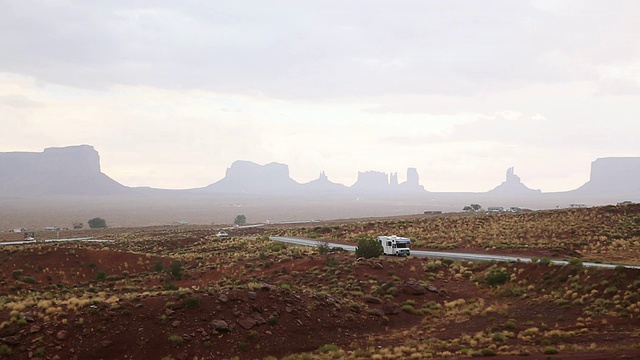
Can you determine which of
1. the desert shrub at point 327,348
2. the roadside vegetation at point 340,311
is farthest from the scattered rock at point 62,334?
the desert shrub at point 327,348

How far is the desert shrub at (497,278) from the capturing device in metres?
34.1

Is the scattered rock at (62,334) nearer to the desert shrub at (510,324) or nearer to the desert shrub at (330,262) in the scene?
the desert shrub at (510,324)

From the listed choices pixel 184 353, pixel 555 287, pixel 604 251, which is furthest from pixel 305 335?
pixel 604 251

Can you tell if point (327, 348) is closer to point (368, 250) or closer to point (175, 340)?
point (175, 340)

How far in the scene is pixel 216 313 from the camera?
81.0 feet

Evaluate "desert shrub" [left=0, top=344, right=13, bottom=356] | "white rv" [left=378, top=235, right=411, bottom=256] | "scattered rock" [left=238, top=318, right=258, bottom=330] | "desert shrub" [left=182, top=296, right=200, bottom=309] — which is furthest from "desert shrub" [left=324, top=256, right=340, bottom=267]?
"desert shrub" [left=0, top=344, right=13, bottom=356]

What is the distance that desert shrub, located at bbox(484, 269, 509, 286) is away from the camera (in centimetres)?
3409

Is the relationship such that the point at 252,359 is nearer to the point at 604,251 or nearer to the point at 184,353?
the point at 184,353

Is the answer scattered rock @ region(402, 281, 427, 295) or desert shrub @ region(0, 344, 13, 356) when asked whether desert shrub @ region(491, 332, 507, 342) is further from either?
desert shrub @ region(0, 344, 13, 356)

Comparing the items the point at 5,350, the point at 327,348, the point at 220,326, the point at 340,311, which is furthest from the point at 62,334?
the point at 340,311

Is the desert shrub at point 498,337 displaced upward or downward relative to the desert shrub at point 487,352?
downward

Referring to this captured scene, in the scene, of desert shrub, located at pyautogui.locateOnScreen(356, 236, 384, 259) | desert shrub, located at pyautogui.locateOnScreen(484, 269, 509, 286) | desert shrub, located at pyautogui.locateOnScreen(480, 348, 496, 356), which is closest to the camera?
desert shrub, located at pyautogui.locateOnScreen(480, 348, 496, 356)

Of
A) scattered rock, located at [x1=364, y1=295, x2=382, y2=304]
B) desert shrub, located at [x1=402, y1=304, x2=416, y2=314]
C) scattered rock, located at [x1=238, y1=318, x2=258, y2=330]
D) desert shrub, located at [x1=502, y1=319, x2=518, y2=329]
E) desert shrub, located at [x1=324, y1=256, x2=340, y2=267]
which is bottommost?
desert shrub, located at [x1=402, y1=304, x2=416, y2=314]

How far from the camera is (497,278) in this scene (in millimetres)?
34156
